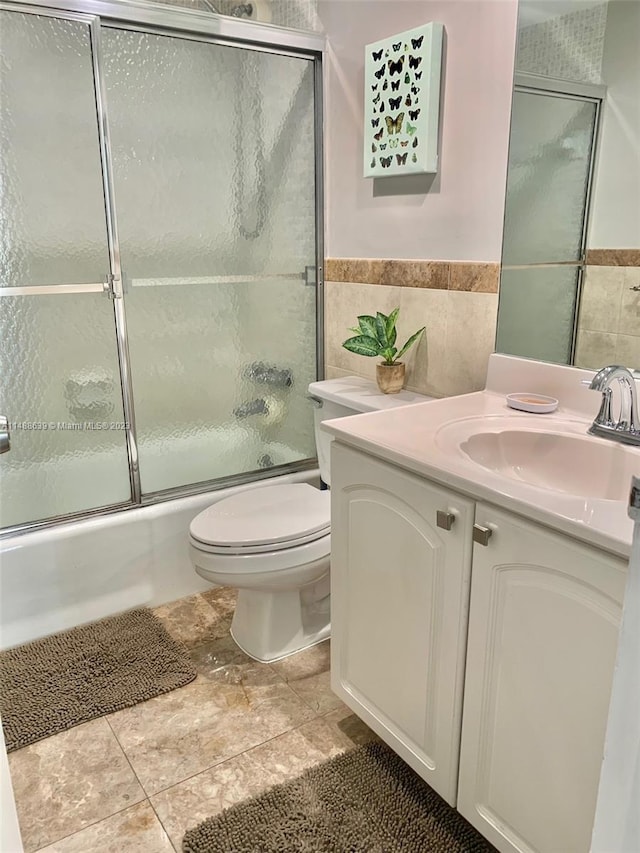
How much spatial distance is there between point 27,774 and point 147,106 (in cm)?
186

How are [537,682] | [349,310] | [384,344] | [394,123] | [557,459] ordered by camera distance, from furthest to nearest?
[349,310] → [384,344] → [394,123] → [557,459] → [537,682]

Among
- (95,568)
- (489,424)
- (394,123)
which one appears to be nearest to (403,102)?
(394,123)

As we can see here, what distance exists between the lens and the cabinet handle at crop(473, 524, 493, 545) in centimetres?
112

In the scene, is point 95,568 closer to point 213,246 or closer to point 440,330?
point 213,246

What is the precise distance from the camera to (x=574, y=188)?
159 centimetres

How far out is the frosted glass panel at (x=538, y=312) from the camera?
5.38ft

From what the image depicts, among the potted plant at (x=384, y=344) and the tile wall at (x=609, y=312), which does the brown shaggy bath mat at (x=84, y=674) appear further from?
the tile wall at (x=609, y=312)

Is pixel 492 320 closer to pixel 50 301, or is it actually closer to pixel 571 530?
pixel 571 530

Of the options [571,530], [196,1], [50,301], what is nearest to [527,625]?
[571,530]

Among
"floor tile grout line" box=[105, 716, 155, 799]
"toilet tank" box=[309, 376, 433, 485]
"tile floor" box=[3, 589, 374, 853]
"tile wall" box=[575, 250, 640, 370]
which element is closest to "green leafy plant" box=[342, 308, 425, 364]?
"toilet tank" box=[309, 376, 433, 485]

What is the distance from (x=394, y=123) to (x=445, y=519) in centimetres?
125

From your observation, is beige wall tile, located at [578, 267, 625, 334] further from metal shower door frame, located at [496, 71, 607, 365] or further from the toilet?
the toilet

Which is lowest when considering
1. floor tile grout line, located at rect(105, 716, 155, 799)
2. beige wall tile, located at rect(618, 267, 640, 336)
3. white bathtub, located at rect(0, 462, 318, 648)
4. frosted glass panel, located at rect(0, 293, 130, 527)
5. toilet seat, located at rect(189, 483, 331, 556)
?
floor tile grout line, located at rect(105, 716, 155, 799)

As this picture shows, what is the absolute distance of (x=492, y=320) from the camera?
5.80ft
